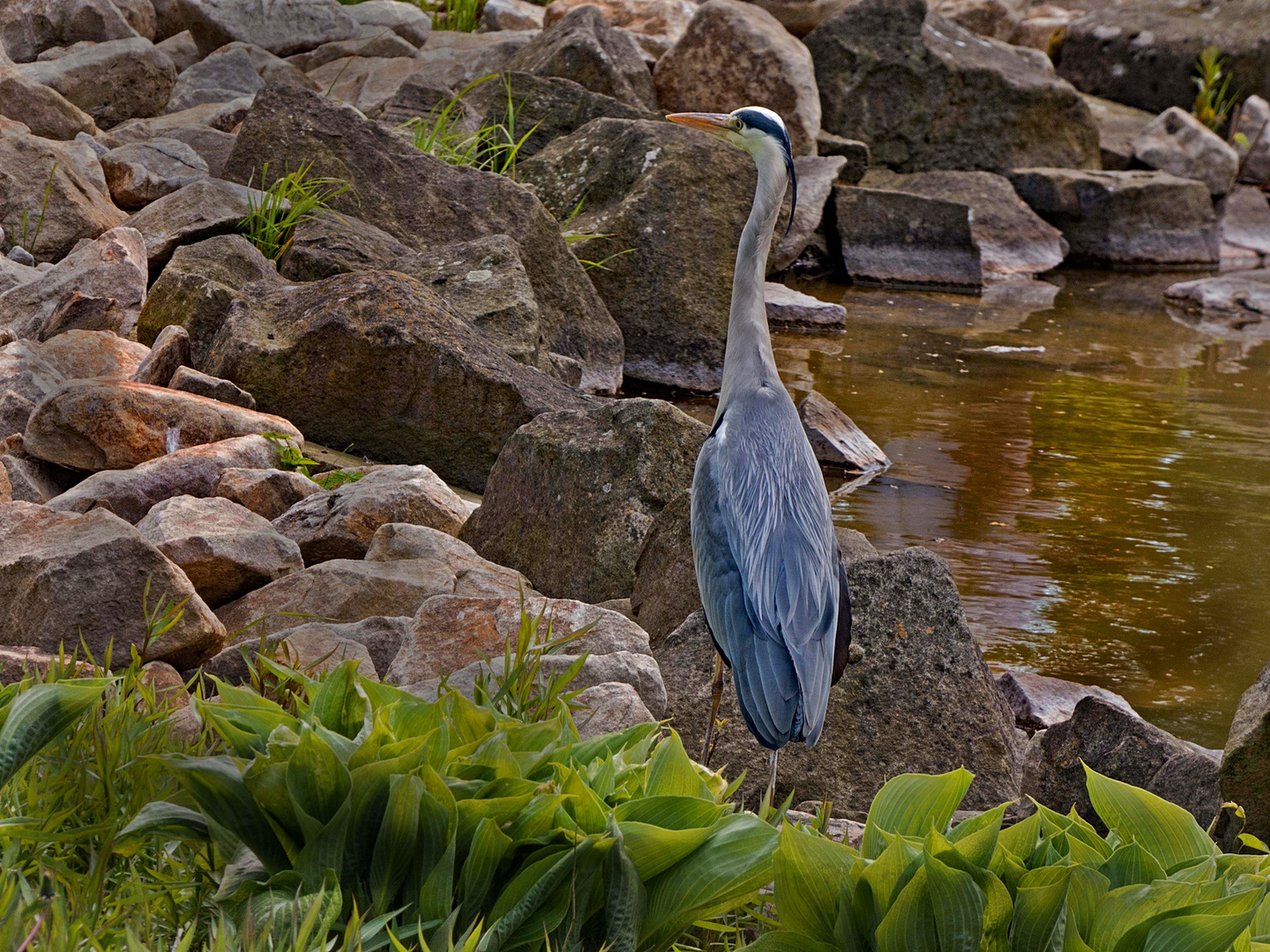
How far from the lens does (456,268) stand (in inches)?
252

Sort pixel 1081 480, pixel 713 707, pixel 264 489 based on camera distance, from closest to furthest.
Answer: pixel 713 707
pixel 264 489
pixel 1081 480

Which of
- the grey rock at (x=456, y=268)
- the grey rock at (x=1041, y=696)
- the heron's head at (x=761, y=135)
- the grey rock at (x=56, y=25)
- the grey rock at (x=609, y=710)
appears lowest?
the grey rock at (x=1041, y=696)

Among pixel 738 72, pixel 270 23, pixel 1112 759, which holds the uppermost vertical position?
pixel 270 23

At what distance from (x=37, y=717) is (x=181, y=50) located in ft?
33.3

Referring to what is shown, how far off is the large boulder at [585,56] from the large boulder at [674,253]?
7.71 feet

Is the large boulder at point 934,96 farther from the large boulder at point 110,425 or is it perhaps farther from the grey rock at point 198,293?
the large boulder at point 110,425

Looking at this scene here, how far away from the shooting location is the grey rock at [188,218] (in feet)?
19.9

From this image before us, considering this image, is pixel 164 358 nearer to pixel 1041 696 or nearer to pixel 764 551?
pixel 764 551

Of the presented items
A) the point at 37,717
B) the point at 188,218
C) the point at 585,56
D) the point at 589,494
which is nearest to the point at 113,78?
the point at 585,56

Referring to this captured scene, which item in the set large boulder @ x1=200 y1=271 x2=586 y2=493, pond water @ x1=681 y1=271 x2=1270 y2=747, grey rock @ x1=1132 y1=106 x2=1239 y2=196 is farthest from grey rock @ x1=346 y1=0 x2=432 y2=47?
grey rock @ x1=1132 y1=106 x2=1239 y2=196

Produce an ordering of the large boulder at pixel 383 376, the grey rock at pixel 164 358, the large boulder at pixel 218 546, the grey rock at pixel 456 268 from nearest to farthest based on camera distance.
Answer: the large boulder at pixel 218 546 → the grey rock at pixel 164 358 → the large boulder at pixel 383 376 → the grey rock at pixel 456 268

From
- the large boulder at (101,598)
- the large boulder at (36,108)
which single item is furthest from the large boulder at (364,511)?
the large boulder at (36,108)

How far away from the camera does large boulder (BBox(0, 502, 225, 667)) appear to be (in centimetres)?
291

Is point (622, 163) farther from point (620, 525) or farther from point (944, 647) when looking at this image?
point (944, 647)
